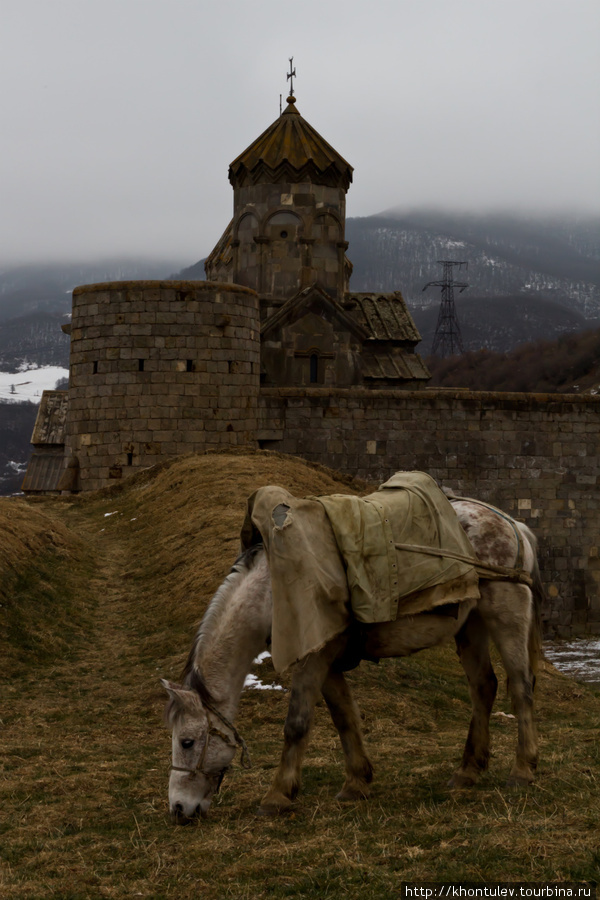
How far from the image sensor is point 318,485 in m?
19.7

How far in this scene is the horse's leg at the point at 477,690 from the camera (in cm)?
708

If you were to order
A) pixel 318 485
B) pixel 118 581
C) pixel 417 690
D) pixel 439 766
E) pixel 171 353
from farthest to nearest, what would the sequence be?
pixel 171 353, pixel 318 485, pixel 118 581, pixel 417 690, pixel 439 766

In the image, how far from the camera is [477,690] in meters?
7.33

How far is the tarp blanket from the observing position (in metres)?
6.54

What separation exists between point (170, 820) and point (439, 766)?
2.10 meters

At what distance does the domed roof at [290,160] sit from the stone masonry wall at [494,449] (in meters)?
9.89

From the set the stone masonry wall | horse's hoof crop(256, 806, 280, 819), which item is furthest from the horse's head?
the stone masonry wall

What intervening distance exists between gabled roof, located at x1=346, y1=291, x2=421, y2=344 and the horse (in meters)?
26.0

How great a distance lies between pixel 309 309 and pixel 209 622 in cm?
2521

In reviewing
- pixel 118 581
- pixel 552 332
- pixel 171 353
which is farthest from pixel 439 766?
pixel 552 332

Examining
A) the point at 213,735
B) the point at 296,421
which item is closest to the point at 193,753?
the point at 213,735

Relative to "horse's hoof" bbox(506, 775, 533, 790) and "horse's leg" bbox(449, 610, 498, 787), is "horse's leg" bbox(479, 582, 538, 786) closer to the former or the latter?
"horse's leg" bbox(449, 610, 498, 787)

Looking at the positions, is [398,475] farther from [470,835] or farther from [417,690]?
[417,690]

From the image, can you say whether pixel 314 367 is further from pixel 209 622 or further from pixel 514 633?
pixel 209 622
